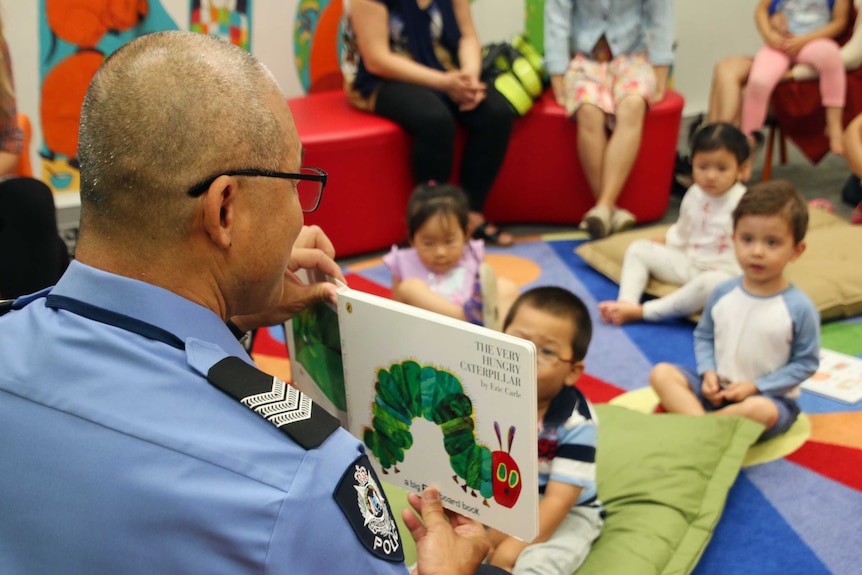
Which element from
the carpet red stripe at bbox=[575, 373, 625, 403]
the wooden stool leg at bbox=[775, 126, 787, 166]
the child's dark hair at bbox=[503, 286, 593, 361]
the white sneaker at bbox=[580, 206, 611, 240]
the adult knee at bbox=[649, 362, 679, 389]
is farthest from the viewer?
the wooden stool leg at bbox=[775, 126, 787, 166]

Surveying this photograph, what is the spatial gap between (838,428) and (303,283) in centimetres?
149

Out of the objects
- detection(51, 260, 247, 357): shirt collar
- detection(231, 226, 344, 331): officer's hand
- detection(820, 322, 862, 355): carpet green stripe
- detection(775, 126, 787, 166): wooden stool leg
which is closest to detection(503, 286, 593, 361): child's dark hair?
detection(231, 226, 344, 331): officer's hand

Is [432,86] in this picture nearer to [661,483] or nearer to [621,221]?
[621,221]

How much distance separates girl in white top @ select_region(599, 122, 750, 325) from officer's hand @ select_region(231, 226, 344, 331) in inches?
62.8

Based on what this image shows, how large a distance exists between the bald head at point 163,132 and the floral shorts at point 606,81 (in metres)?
2.80

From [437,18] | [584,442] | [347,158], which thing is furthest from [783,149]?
[584,442]

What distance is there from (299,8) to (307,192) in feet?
10.4

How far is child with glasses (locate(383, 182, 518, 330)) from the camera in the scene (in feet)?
8.23

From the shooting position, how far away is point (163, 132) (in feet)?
2.84

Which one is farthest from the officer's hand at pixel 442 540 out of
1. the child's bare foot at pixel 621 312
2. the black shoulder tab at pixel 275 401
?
the child's bare foot at pixel 621 312

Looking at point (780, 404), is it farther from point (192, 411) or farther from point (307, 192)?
point (192, 411)

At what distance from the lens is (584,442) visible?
5.17ft

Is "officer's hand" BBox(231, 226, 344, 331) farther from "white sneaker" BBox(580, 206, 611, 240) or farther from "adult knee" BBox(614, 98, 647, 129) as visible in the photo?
"adult knee" BBox(614, 98, 647, 129)

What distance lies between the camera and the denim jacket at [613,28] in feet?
11.9
